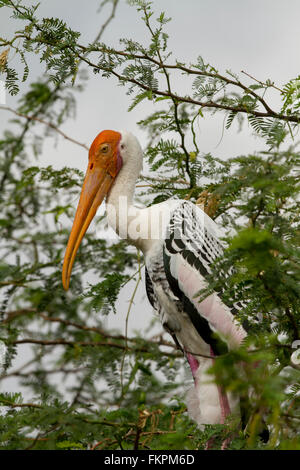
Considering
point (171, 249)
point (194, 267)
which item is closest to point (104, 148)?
point (171, 249)

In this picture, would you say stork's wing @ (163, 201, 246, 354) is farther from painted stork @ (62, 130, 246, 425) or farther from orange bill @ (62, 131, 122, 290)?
orange bill @ (62, 131, 122, 290)

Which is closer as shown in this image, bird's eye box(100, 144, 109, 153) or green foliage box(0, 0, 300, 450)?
Result: green foliage box(0, 0, 300, 450)

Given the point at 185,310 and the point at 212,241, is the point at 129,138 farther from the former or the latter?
the point at 185,310

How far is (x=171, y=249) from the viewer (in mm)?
2775

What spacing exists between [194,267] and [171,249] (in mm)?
139

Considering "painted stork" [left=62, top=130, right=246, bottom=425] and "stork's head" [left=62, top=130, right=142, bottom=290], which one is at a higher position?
"stork's head" [left=62, top=130, right=142, bottom=290]

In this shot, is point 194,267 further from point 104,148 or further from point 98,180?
point 104,148

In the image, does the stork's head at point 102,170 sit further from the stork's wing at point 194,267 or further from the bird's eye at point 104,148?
the stork's wing at point 194,267

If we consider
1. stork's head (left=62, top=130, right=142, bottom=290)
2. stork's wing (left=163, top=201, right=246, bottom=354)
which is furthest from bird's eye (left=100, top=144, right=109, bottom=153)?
stork's wing (left=163, top=201, right=246, bottom=354)

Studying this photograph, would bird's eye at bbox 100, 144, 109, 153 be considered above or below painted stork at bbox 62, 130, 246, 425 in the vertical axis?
above

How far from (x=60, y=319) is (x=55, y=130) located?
1011 millimetres

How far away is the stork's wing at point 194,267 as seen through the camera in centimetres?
273

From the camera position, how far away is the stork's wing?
107 inches

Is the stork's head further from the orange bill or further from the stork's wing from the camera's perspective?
the stork's wing
